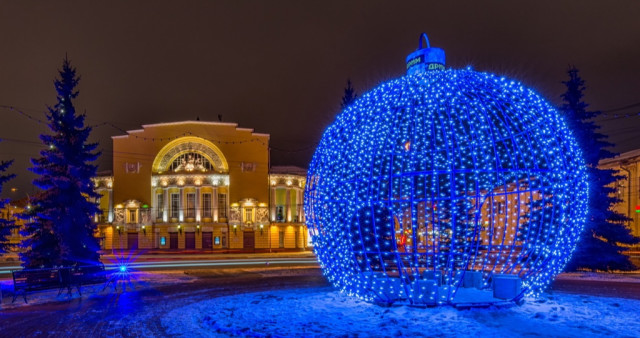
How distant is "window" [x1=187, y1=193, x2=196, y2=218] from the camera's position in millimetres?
43531

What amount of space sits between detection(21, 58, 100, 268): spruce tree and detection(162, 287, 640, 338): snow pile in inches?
416

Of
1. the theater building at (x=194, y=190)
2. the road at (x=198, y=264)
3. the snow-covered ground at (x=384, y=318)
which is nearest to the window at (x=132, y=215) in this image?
the theater building at (x=194, y=190)

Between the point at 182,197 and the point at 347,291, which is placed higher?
the point at 182,197

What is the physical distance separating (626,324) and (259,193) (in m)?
36.9

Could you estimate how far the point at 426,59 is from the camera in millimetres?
11023

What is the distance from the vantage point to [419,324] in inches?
332

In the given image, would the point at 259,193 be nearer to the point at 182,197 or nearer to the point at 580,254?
the point at 182,197

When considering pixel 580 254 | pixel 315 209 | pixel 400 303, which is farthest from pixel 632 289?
pixel 315 209

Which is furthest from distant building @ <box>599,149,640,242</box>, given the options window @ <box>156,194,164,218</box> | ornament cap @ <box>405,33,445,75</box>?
window @ <box>156,194,164,218</box>

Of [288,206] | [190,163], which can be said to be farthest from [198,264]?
[288,206]

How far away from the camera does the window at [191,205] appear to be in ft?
143

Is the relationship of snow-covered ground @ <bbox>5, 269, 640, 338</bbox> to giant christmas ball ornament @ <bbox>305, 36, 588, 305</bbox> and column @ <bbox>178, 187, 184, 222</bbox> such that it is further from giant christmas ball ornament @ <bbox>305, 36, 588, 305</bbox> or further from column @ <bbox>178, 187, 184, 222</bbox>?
column @ <bbox>178, 187, 184, 222</bbox>

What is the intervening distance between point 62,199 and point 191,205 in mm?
24422

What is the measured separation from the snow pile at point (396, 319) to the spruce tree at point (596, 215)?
8240 millimetres
